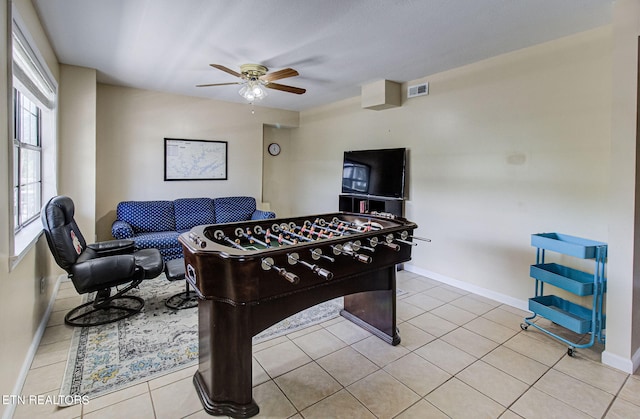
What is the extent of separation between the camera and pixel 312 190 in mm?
6016

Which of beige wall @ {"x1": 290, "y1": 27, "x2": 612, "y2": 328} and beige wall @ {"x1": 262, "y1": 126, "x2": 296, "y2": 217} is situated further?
beige wall @ {"x1": 262, "y1": 126, "x2": 296, "y2": 217}

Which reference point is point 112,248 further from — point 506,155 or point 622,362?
point 622,362

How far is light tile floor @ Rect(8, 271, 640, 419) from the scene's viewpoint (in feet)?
6.01

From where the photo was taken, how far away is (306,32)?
9.23ft

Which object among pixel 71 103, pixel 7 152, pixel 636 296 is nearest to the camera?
pixel 7 152

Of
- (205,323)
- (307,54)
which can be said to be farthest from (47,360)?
(307,54)

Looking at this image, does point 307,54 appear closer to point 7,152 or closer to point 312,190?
point 7,152

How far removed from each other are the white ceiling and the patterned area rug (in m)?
2.55

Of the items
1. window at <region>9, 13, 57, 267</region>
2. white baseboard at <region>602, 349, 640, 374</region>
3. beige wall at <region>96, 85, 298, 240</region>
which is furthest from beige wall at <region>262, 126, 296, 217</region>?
white baseboard at <region>602, 349, 640, 374</region>

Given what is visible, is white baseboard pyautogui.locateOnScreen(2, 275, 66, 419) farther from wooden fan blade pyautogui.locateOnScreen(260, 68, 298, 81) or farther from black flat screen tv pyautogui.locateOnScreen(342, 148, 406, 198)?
black flat screen tv pyautogui.locateOnScreen(342, 148, 406, 198)

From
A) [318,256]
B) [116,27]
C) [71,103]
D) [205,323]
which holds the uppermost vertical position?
[116,27]

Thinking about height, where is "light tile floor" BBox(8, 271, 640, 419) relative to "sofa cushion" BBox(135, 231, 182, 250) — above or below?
below

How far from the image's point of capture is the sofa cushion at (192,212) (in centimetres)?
488

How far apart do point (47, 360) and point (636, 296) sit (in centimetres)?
411
